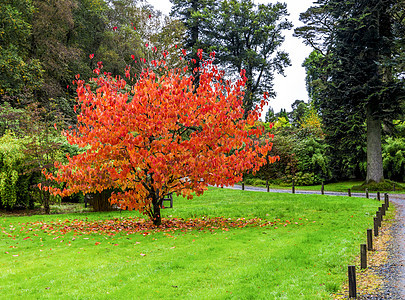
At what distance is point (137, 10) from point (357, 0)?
2417cm

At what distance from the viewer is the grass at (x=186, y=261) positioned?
664 centimetres

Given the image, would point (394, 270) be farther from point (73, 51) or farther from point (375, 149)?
point (73, 51)

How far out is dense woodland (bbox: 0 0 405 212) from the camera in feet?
71.2

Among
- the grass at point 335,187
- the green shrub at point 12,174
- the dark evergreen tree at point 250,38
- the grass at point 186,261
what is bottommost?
the grass at point 186,261

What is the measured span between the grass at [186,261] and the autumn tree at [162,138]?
200 cm

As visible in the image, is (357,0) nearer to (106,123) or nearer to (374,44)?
(374,44)

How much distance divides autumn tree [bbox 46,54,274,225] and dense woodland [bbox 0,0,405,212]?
3.42 metres

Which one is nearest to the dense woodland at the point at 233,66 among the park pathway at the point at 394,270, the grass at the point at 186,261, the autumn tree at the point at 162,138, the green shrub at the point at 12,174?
the green shrub at the point at 12,174

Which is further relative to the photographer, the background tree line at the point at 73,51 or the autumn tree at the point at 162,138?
the background tree line at the point at 73,51

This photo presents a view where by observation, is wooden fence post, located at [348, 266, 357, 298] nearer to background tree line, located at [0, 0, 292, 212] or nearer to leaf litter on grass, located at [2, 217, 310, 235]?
leaf litter on grass, located at [2, 217, 310, 235]

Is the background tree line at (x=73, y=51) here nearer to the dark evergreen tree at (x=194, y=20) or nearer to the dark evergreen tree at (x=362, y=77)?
the dark evergreen tree at (x=194, y=20)

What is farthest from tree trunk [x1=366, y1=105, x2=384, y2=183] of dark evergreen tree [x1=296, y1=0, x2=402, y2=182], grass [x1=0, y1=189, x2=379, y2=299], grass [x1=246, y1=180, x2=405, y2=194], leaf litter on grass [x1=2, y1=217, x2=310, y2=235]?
leaf litter on grass [x1=2, y1=217, x2=310, y2=235]

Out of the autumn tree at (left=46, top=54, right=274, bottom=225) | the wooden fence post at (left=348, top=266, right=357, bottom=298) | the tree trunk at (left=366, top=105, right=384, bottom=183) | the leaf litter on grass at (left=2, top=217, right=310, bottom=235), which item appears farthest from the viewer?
the tree trunk at (left=366, top=105, right=384, bottom=183)

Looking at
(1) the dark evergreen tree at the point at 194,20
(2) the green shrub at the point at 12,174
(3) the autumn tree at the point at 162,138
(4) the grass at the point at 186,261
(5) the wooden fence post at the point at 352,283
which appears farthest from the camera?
(1) the dark evergreen tree at the point at 194,20
